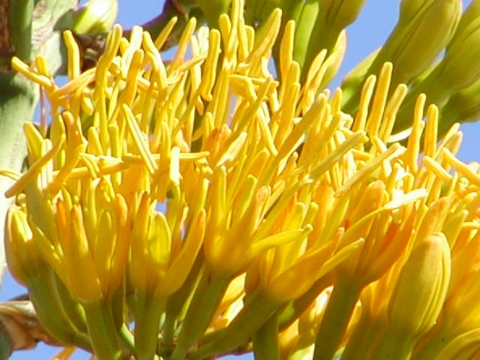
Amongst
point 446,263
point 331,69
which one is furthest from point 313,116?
point 331,69

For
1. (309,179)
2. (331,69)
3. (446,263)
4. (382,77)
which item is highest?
(331,69)

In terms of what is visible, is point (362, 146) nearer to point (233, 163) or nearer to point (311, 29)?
point (233, 163)

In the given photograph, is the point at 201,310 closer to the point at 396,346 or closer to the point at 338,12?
the point at 396,346

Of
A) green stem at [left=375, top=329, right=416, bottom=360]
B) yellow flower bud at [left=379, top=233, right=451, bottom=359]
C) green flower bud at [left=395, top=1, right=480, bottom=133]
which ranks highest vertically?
green flower bud at [left=395, top=1, right=480, bottom=133]

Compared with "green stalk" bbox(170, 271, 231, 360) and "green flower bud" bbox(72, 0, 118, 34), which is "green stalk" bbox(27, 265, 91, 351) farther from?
"green flower bud" bbox(72, 0, 118, 34)

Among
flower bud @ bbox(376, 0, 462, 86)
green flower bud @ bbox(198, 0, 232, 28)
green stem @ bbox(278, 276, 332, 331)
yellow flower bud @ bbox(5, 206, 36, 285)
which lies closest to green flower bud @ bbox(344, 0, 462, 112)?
flower bud @ bbox(376, 0, 462, 86)

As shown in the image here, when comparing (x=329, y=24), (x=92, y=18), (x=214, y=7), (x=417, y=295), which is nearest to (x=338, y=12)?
(x=329, y=24)

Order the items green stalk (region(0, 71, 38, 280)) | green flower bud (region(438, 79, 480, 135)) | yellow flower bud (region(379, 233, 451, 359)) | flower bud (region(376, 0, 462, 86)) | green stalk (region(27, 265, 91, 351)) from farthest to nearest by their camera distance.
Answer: green flower bud (region(438, 79, 480, 135)), flower bud (region(376, 0, 462, 86)), green stalk (region(0, 71, 38, 280)), green stalk (region(27, 265, 91, 351)), yellow flower bud (region(379, 233, 451, 359))
